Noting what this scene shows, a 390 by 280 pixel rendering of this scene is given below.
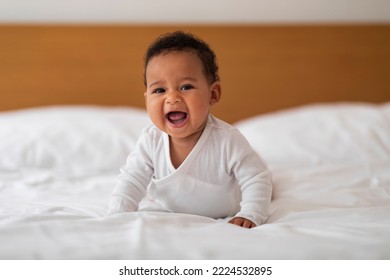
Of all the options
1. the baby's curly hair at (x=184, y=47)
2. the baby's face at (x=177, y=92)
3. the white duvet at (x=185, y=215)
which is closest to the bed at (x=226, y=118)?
the white duvet at (x=185, y=215)

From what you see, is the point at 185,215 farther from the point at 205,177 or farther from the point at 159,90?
the point at 159,90

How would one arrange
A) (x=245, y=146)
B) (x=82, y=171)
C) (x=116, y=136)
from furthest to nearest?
1. (x=116, y=136)
2. (x=82, y=171)
3. (x=245, y=146)

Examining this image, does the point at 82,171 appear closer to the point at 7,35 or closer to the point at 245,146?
the point at 245,146

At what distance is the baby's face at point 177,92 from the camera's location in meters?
0.88

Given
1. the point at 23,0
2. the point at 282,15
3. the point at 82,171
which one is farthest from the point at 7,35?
the point at 282,15

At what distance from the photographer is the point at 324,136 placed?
1.56 metres

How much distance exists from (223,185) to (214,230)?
0.79 ft

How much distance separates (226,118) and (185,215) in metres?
1.19

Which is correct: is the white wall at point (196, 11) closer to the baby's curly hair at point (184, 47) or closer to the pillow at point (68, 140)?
the pillow at point (68, 140)

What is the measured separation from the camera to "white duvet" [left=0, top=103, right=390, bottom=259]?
0.67 m

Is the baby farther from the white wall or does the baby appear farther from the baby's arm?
the white wall

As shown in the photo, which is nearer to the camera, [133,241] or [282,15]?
[133,241]

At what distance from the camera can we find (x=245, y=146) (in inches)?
38.1
